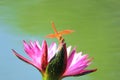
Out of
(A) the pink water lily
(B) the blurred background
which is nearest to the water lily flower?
(A) the pink water lily

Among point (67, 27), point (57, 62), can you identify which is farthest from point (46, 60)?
point (67, 27)

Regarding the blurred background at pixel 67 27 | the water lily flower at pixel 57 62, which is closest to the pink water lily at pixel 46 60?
the water lily flower at pixel 57 62

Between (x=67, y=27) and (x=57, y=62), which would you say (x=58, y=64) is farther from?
(x=67, y=27)

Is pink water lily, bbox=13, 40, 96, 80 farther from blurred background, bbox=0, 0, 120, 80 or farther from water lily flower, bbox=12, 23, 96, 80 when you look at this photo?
blurred background, bbox=0, 0, 120, 80

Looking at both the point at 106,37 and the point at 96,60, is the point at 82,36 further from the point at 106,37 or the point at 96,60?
the point at 96,60

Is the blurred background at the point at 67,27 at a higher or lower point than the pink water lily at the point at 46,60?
higher

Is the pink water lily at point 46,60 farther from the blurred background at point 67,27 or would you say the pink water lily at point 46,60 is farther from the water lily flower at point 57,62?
the blurred background at point 67,27
